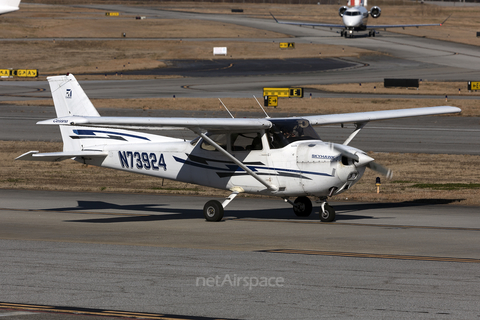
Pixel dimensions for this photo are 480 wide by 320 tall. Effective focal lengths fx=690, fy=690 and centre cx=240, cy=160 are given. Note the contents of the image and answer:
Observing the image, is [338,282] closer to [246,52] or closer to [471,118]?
[471,118]

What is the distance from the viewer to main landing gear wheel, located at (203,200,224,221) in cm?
1822

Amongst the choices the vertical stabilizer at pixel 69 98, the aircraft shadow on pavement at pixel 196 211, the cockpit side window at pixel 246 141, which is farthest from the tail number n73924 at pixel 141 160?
the cockpit side window at pixel 246 141

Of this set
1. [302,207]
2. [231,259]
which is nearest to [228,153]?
[302,207]

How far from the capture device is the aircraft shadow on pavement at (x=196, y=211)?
62.7 feet

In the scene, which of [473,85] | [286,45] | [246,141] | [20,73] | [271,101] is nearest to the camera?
[246,141]

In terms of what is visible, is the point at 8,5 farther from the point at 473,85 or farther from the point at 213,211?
the point at 213,211

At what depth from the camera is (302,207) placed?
19031 millimetres

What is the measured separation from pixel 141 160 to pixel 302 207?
15.3 feet

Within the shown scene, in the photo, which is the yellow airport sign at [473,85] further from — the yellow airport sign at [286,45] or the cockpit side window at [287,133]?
the cockpit side window at [287,133]

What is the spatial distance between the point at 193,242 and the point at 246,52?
78.6 metres

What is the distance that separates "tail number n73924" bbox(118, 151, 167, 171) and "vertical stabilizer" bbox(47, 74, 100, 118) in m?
1.69

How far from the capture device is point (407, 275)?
1128 centimetres

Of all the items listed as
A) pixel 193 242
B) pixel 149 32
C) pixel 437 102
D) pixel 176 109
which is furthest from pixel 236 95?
pixel 149 32

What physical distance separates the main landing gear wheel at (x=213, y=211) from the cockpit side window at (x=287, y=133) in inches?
87.1
